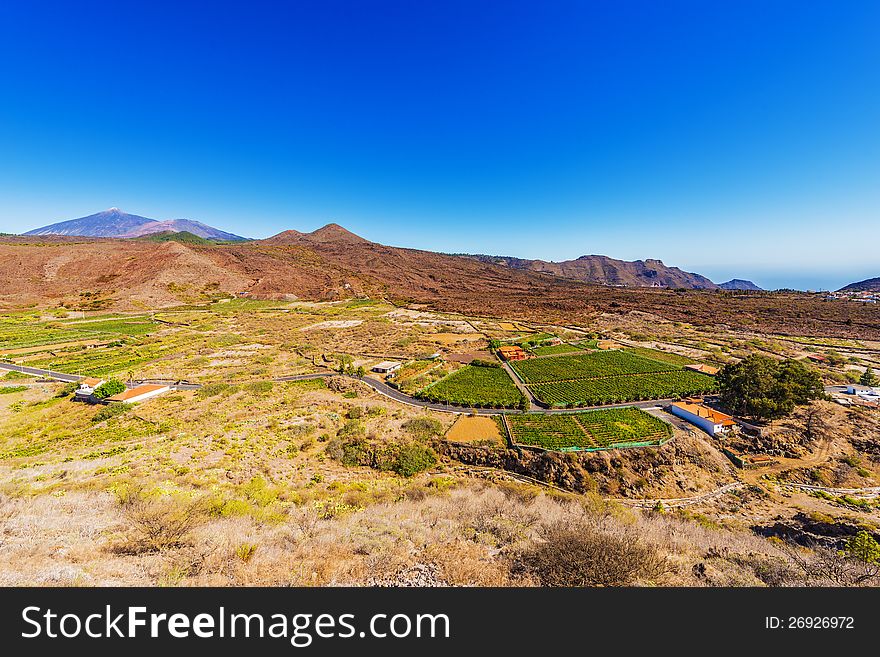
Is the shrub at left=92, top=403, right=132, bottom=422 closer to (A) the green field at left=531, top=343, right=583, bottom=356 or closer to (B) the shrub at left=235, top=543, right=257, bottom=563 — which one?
(B) the shrub at left=235, top=543, right=257, bottom=563

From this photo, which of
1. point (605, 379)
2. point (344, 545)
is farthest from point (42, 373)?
point (605, 379)

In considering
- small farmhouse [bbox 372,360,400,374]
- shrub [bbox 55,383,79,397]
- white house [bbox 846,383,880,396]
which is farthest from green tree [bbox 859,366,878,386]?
shrub [bbox 55,383,79,397]

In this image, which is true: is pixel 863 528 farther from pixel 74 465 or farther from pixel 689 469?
pixel 74 465

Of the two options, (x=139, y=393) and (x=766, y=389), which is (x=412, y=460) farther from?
(x=766, y=389)

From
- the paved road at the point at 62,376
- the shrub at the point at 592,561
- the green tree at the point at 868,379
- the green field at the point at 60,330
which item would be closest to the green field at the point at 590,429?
the shrub at the point at 592,561

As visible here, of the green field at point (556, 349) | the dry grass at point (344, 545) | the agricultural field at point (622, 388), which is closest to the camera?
the dry grass at point (344, 545)

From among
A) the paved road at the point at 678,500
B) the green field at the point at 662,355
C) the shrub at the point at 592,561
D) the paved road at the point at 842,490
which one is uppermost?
the green field at the point at 662,355

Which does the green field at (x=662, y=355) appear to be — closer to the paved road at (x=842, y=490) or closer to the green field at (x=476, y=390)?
the green field at (x=476, y=390)
